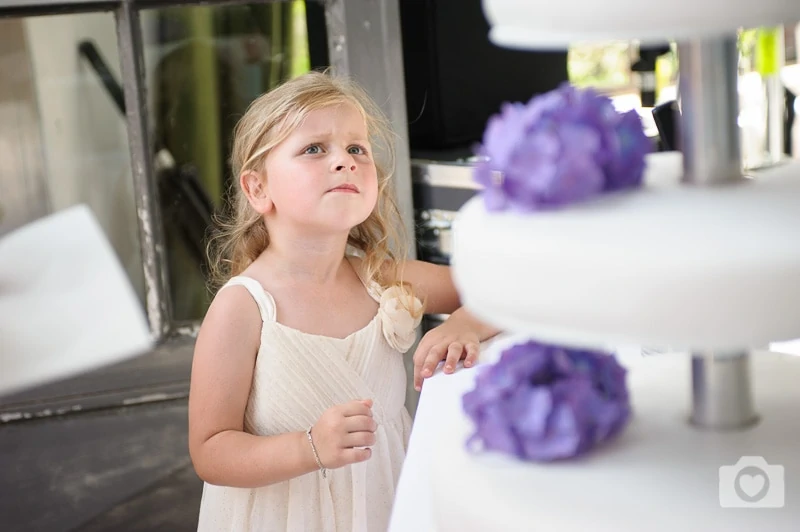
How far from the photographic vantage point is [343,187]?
1.36 m

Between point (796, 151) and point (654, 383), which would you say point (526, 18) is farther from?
point (796, 151)

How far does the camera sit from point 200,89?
2.41 meters

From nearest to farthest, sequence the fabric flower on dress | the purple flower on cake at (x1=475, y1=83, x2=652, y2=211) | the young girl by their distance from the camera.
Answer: the purple flower on cake at (x1=475, y1=83, x2=652, y2=211), the young girl, the fabric flower on dress

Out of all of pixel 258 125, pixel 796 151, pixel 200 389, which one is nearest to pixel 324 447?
pixel 200 389

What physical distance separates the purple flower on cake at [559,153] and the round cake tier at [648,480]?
18 centimetres

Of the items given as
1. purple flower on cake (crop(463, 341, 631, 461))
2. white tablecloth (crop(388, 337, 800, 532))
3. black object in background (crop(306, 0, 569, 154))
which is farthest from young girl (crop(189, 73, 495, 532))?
black object in background (crop(306, 0, 569, 154))

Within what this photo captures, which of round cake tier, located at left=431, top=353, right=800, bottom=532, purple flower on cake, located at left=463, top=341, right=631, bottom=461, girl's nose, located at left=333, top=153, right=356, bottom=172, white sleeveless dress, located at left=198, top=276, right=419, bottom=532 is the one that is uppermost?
girl's nose, located at left=333, top=153, right=356, bottom=172

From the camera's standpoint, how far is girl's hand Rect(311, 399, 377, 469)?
1.11m

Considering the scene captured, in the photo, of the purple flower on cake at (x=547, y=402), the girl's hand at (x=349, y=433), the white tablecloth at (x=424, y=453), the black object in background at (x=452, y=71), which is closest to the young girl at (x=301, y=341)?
the girl's hand at (x=349, y=433)

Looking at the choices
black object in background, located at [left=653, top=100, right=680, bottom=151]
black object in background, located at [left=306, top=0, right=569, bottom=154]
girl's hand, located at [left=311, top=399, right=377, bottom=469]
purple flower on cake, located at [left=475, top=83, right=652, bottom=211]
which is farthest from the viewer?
black object in background, located at [left=306, top=0, right=569, bottom=154]

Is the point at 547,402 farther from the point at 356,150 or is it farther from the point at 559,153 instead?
the point at 356,150

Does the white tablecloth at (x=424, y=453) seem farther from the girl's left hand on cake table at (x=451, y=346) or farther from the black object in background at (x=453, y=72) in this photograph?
the black object in background at (x=453, y=72)

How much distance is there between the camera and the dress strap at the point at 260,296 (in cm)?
139

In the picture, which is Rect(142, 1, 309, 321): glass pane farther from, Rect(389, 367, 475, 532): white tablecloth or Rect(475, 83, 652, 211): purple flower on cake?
Rect(475, 83, 652, 211): purple flower on cake
